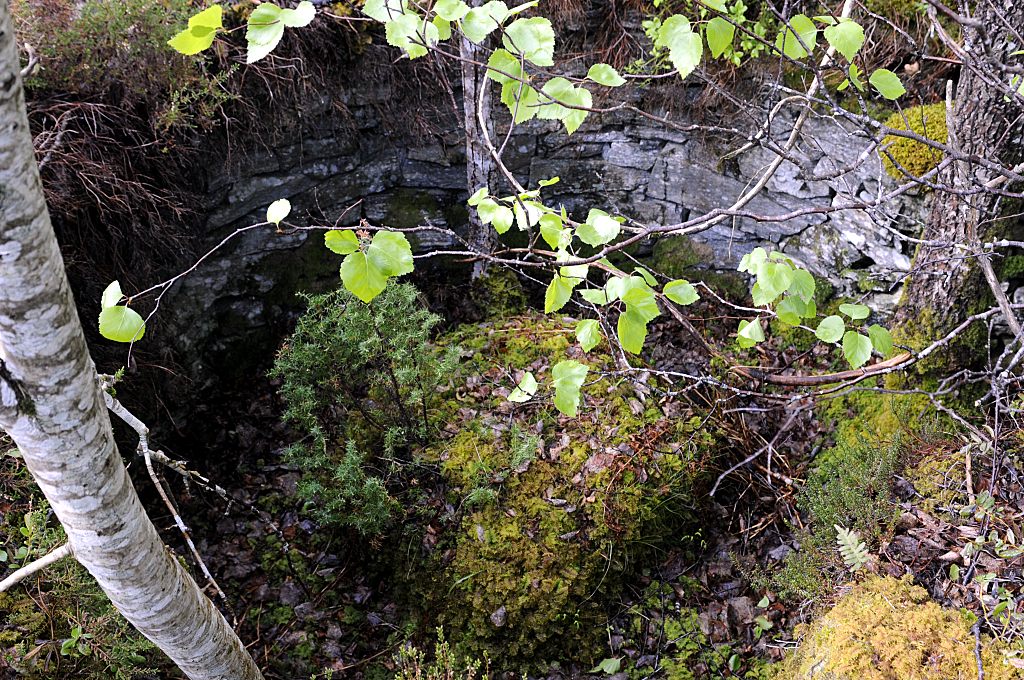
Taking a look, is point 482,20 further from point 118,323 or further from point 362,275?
point 118,323

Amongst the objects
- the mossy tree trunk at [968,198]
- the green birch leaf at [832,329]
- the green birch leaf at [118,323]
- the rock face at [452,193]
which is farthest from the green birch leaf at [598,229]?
the rock face at [452,193]

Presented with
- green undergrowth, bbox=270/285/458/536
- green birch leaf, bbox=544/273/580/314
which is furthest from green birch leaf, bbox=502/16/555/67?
green undergrowth, bbox=270/285/458/536

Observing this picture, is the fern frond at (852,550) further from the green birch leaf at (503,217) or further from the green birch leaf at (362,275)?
the green birch leaf at (362,275)

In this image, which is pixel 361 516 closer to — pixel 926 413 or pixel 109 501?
pixel 109 501

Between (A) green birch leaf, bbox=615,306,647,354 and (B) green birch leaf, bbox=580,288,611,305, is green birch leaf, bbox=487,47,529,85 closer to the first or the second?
(B) green birch leaf, bbox=580,288,611,305

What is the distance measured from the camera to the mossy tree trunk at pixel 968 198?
2391mm

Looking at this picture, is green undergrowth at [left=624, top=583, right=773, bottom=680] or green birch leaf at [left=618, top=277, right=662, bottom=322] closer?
green birch leaf at [left=618, top=277, right=662, bottom=322]

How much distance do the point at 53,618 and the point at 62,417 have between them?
4.80ft

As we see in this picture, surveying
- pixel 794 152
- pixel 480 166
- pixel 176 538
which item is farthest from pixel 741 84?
pixel 176 538

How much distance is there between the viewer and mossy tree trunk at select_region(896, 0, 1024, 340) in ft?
7.84

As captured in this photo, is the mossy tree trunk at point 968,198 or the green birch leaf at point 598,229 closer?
the green birch leaf at point 598,229

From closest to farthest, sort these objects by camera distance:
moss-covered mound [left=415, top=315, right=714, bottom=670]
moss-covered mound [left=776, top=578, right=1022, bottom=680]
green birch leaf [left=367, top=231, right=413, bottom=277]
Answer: green birch leaf [left=367, top=231, right=413, bottom=277]
moss-covered mound [left=776, top=578, right=1022, bottom=680]
moss-covered mound [left=415, top=315, right=714, bottom=670]

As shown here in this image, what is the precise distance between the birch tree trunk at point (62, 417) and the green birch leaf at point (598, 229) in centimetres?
118

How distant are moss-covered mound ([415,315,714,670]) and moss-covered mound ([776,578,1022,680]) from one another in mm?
899
